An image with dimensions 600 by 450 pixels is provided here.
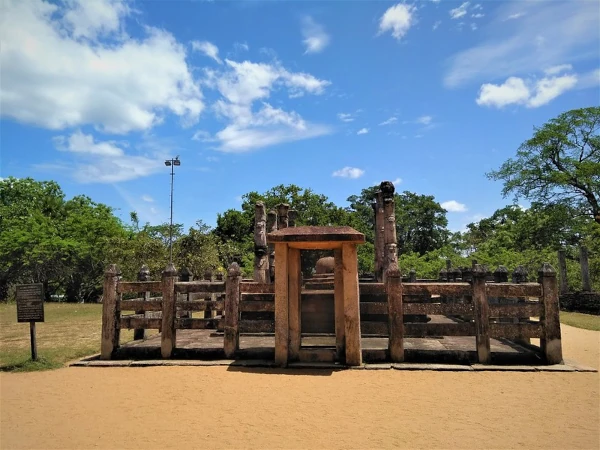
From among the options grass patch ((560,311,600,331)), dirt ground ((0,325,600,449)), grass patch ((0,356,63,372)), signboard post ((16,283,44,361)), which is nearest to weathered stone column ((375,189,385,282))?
grass patch ((560,311,600,331))

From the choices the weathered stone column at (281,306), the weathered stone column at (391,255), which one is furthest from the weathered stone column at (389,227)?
the weathered stone column at (281,306)

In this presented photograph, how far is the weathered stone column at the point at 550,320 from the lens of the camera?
26.7ft

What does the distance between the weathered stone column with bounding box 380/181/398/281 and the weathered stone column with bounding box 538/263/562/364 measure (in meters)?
5.98

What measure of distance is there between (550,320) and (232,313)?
245 inches

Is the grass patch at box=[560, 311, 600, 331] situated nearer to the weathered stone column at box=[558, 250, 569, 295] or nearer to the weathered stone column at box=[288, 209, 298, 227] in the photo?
the weathered stone column at box=[558, 250, 569, 295]

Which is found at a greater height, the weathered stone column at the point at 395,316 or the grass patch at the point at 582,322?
the weathered stone column at the point at 395,316

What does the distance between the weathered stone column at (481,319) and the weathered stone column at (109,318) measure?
7379mm

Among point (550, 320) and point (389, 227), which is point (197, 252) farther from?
point (550, 320)

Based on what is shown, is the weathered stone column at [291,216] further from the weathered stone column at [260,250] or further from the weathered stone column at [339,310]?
the weathered stone column at [339,310]

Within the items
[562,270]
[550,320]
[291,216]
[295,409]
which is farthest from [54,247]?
[562,270]

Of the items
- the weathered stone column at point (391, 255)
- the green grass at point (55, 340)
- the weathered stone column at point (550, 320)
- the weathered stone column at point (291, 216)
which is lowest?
the green grass at point (55, 340)

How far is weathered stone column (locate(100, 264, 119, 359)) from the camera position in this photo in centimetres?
896

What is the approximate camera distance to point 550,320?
26.9 ft

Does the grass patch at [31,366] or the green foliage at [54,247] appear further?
the green foliage at [54,247]
